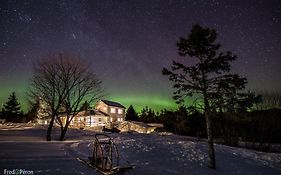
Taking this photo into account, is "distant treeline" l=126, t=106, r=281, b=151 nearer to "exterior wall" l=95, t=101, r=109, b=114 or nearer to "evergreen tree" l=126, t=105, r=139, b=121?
"exterior wall" l=95, t=101, r=109, b=114

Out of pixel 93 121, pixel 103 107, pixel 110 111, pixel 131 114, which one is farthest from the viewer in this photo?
pixel 131 114

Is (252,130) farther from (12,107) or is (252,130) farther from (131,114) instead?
(12,107)

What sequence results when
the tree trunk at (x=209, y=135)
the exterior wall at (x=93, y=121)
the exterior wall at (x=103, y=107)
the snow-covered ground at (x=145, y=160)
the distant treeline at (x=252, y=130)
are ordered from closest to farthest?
the snow-covered ground at (x=145, y=160) → the tree trunk at (x=209, y=135) → the distant treeline at (x=252, y=130) → the exterior wall at (x=93, y=121) → the exterior wall at (x=103, y=107)

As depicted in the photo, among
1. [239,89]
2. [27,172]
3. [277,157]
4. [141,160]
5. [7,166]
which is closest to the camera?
[27,172]

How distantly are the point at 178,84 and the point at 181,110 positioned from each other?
114 inches

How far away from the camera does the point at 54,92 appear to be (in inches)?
1220

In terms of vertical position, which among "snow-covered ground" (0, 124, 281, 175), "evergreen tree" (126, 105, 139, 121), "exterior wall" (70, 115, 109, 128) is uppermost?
"evergreen tree" (126, 105, 139, 121)

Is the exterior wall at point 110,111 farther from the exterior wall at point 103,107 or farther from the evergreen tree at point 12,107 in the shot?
the evergreen tree at point 12,107

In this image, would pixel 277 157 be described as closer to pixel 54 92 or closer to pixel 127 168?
pixel 127 168

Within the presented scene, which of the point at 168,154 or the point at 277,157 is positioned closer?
the point at 168,154

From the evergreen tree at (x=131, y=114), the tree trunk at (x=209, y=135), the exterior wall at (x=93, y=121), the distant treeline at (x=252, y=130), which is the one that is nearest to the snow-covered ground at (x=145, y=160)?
the tree trunk at (x=209, y=135)

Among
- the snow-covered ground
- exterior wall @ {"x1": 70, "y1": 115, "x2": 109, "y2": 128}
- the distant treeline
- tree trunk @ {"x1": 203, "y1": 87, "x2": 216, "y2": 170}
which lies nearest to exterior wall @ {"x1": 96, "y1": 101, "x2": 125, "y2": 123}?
exterior wall @ {"x1": 70, "y1": 115, "x2": 109, "y2": 128}

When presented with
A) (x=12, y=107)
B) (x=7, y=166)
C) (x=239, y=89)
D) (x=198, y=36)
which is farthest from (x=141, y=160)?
(x=12, y=107)

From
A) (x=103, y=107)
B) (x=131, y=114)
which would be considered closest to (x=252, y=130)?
(x=103, y=107)
